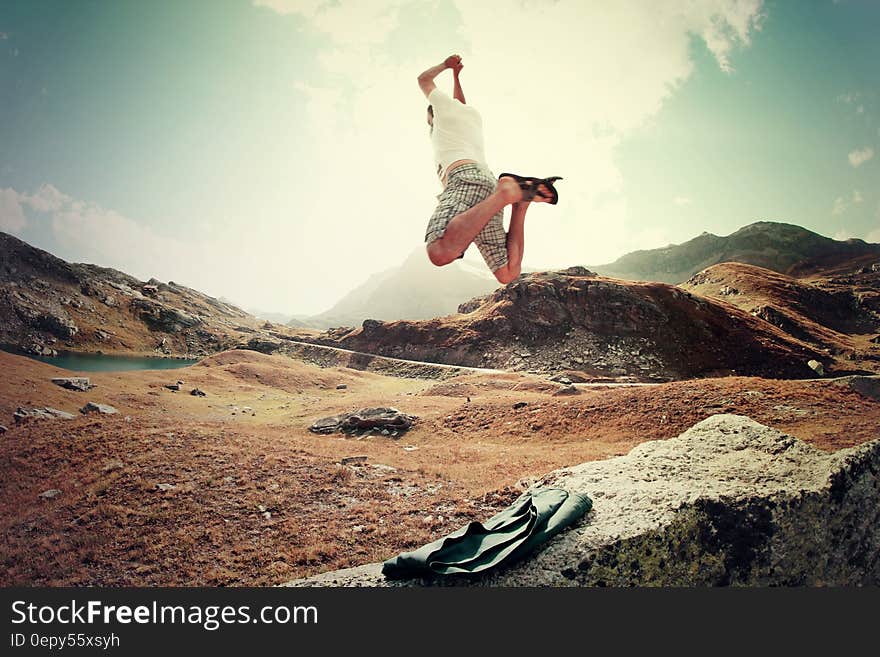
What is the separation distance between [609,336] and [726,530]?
127 feet

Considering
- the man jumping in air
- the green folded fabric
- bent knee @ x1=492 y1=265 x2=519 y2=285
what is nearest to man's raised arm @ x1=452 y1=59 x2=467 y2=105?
the man jumping in air

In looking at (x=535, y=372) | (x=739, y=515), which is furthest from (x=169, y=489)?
(x=535, y=372)

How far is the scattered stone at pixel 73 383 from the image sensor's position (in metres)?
16.3

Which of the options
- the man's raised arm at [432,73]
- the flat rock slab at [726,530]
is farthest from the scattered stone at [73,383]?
the man's raised arm at [432,73]

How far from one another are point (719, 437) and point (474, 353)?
3661 cm

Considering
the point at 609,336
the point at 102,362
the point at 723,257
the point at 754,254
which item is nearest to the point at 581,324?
the point at 609,336

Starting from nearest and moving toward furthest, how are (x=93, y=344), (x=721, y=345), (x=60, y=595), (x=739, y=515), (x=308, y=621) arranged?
A: (x=308, y=621) < (x=60, y=595) < (x=739, y=515) < (x=721, y=345) < (x=93, y=344)

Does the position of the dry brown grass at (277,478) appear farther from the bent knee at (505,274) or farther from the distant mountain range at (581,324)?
the distant mountain range at (581,324)

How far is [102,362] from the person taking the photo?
5128 cm

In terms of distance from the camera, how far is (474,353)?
41.3 metres

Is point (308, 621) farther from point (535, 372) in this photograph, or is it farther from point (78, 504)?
point (535, 372)

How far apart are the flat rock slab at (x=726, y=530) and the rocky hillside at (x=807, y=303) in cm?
4829

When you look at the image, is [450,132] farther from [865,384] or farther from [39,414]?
[865,384]

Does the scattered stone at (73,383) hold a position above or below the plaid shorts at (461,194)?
below
